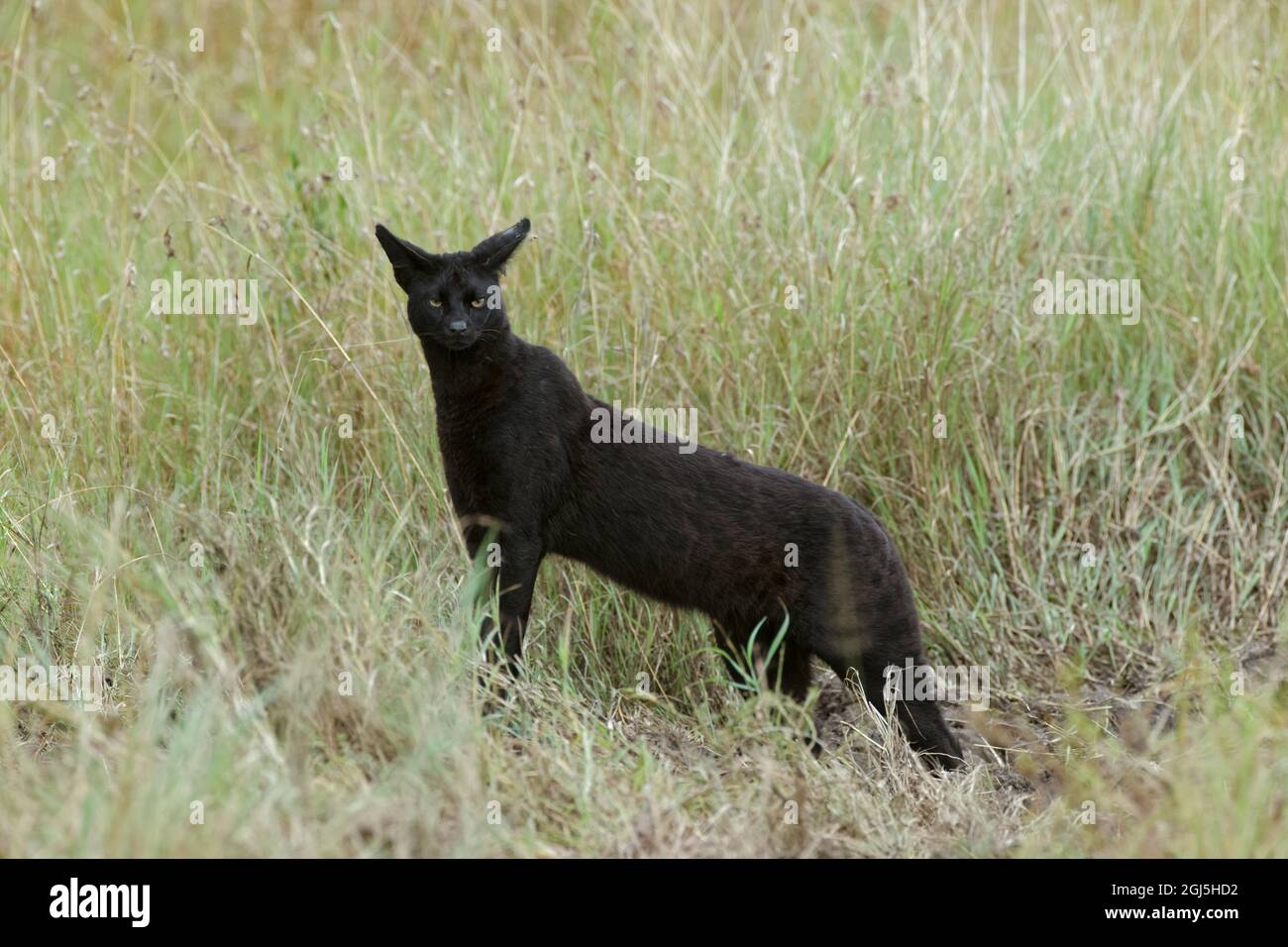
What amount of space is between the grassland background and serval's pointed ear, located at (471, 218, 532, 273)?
79 cm

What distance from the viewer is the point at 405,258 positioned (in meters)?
4.16

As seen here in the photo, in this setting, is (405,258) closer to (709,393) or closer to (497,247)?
(497,247)

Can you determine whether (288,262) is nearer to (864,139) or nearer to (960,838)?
(864,139)

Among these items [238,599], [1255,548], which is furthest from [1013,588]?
[238,599]

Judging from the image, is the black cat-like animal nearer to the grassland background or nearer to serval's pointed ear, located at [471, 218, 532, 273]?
serval's pointed ear, located at [471, 218, 532, 273]

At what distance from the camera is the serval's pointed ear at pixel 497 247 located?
415 centimetres

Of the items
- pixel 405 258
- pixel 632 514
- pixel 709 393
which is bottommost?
pixel 632 514

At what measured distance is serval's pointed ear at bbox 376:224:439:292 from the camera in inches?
161

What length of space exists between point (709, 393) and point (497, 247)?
1.19 meters

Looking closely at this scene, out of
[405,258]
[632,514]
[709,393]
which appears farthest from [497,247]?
[709,393]

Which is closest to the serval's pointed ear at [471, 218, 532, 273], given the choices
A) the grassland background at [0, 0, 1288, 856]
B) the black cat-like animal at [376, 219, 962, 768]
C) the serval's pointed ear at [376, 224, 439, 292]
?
the black cat-like animal at [376, 219, 962, 768]

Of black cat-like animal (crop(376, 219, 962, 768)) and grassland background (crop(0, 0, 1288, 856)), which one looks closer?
grassland background (crop(0, 0, 1288, 856))

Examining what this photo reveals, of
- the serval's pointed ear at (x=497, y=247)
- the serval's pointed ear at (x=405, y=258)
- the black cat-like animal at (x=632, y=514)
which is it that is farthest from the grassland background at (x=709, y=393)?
the serval's pointed ear at (x=497, y=247)

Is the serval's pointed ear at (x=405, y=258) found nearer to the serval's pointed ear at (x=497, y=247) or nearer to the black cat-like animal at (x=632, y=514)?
the black cat-like animal at (x=632, y=514)
